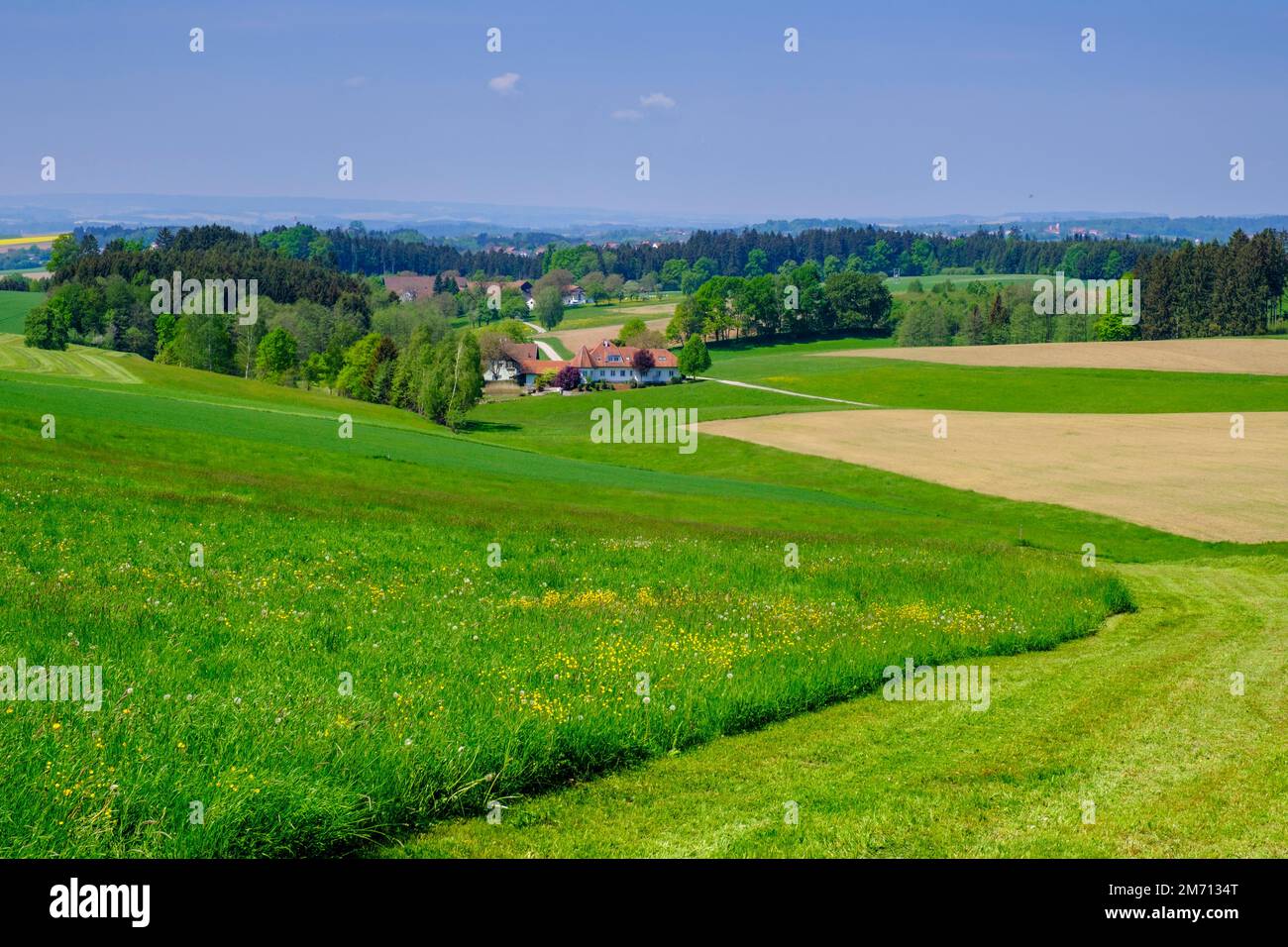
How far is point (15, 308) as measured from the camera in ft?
490

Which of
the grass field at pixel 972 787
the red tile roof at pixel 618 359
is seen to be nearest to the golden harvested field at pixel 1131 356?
the red tile roof at pixel 618 359

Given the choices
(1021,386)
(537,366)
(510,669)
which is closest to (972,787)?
(510,669)

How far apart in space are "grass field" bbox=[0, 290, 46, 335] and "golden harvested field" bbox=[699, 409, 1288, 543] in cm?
9301

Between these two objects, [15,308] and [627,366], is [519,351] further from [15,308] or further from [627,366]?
[15,308]

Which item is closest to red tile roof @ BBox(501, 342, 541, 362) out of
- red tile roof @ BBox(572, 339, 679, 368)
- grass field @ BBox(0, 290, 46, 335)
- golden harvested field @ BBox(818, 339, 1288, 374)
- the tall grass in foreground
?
red tile roof @ BBox(572, 339, 679, 368)

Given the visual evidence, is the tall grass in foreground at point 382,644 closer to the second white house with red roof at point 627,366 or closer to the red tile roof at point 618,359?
the second white house with red roof at point 627,366

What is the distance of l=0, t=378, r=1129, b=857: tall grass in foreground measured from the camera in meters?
9.41

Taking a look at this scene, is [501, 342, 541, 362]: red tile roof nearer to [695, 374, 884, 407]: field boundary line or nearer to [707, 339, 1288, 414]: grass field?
[695, 374, 884, 407]: field boundary line

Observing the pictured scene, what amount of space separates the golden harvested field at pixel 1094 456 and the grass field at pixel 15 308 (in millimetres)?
93014

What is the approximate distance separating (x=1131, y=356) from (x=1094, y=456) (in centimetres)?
6720
